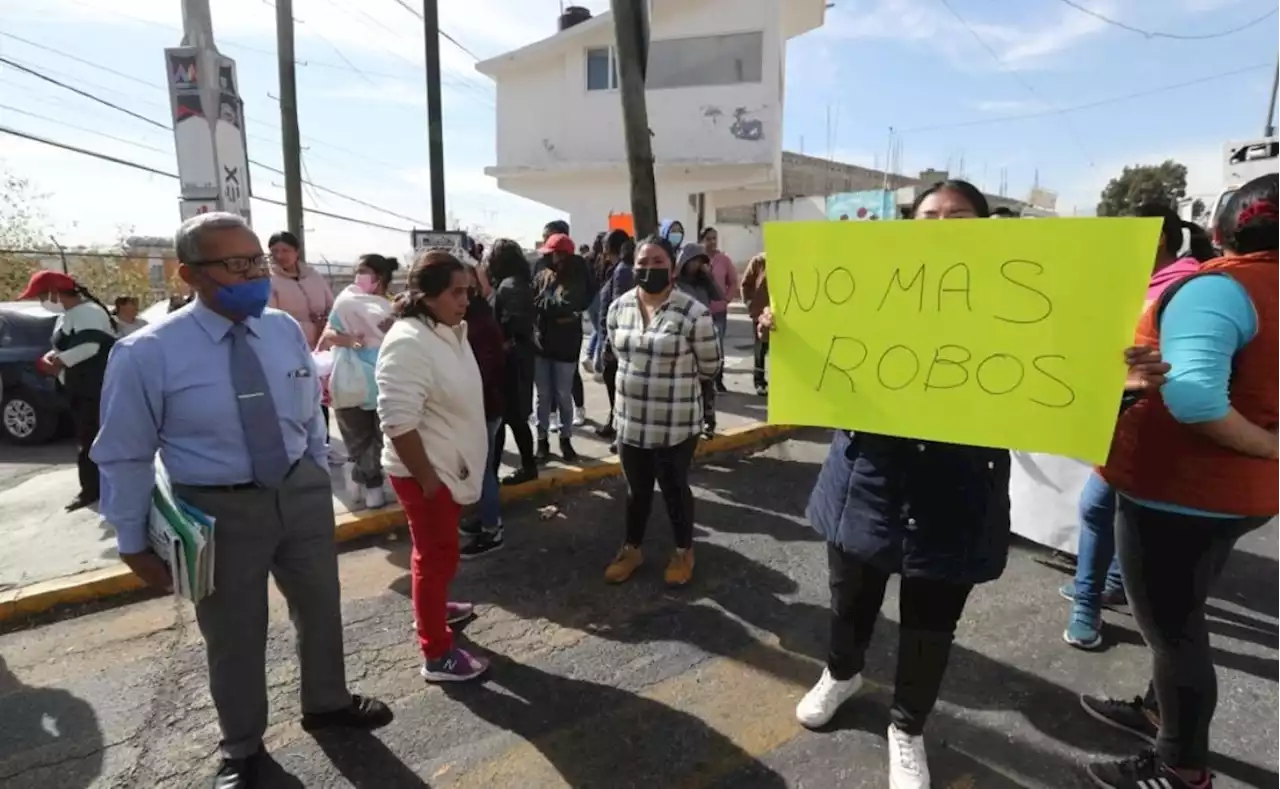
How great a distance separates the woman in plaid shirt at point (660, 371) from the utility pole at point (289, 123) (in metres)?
8.76

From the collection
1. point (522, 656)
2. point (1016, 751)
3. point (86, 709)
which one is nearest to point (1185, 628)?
point (1016, 751)

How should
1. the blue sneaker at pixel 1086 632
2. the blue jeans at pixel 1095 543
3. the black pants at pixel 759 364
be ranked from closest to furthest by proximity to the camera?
1. the blue jeans at pixel 1095 543
2. the blue sneaker at pixel 1086 632
3. the black pants at pixel 759 364

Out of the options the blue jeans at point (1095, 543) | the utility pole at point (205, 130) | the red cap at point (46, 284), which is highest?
the utility pole at point (205, 130)

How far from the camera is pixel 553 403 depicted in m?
6.07

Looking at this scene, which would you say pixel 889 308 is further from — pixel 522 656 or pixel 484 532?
pixel 484 532

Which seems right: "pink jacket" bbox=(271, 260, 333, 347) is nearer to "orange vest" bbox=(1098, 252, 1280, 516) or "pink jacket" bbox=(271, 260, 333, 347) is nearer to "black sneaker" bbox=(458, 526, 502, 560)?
"black sneaker" bbox=(458, 526, 502, 560)

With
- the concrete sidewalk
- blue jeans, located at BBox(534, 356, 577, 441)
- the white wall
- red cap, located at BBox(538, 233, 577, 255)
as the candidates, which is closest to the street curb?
the concrete sidewalk

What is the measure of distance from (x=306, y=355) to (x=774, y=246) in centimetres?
163

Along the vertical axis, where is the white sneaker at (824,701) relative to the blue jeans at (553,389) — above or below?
below

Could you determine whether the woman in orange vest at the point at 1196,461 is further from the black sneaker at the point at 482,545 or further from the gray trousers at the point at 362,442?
the gray trousers at the point at 362,442

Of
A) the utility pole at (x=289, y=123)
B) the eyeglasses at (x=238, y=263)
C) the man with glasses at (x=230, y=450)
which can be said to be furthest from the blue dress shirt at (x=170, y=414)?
the utility pole at (x=289, y=123)

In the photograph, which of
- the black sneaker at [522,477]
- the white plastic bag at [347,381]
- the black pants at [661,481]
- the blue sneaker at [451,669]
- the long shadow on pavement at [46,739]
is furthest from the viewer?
the black sneaker at [522,477]

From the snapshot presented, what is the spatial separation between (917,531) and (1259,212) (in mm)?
1200

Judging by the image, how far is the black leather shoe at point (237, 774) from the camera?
2.36 metres
